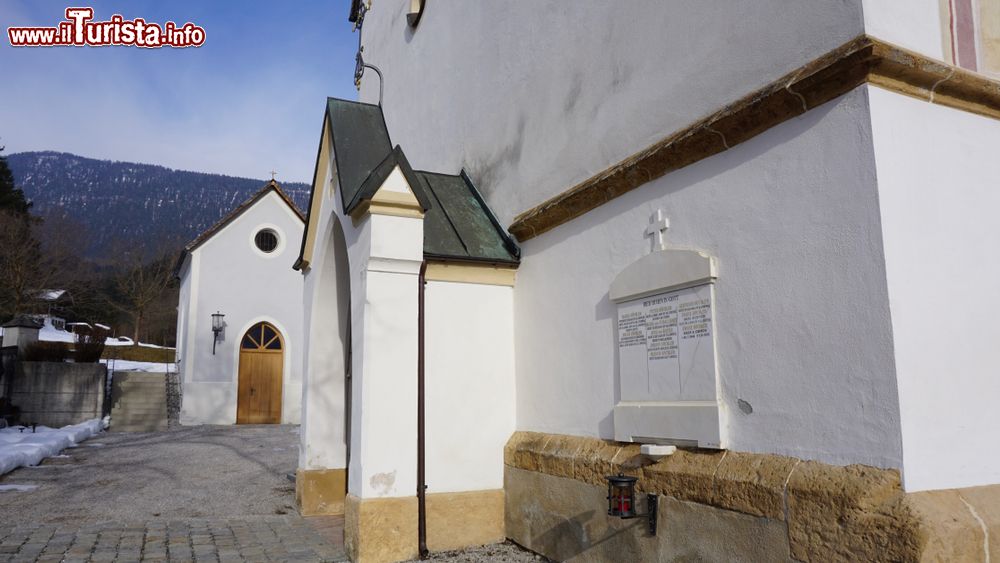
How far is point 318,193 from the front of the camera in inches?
372

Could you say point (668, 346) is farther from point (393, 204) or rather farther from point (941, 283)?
point (393, 204)

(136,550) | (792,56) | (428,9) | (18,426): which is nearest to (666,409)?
(792,56)

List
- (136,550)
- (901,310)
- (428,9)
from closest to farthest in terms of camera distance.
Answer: (901,310) < (136,550) < (428,9)

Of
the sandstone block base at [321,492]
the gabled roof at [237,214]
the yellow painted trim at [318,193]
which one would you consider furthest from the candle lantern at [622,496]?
the gabled roof at [237,214]

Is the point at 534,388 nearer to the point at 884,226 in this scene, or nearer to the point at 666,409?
the point at 666,409

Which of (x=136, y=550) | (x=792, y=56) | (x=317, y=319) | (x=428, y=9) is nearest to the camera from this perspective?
(x=792, y=56)

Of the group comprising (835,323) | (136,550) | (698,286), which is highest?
(698,286)

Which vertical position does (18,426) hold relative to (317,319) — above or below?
below

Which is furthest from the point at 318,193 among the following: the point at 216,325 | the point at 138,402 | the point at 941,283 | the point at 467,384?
the point at 138,402

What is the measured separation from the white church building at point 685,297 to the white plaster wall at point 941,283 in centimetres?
2

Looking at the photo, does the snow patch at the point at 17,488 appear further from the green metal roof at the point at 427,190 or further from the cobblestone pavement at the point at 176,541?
the green metal roof at the point at 427,190

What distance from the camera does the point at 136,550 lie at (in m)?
6.69

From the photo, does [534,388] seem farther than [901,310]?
Yes

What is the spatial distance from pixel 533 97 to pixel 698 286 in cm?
375
